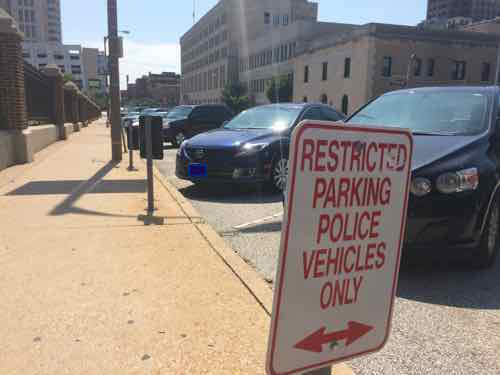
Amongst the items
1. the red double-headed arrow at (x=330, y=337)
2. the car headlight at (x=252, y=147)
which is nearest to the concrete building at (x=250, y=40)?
the car headlight at (x=252, y=147)

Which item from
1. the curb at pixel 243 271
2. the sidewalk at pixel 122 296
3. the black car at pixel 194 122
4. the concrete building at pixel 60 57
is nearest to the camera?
the sidewalk at pixel 122 296

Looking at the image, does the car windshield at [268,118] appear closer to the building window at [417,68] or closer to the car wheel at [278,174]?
the car wheel at [278,174]

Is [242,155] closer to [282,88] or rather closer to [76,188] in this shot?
[76,188]

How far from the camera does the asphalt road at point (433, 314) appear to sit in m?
2.60

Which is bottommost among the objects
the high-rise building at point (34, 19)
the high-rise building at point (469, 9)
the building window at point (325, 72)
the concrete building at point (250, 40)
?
the building window at point (325, 72)

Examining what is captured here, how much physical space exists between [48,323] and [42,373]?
0.56m

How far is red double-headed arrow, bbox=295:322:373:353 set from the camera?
1.52 m

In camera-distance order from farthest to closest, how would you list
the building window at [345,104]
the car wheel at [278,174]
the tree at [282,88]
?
the tree at [282,88] < the building window at [345,104] < the car wheel at [278,174]

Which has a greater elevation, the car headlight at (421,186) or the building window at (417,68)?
the building window at (417,68)

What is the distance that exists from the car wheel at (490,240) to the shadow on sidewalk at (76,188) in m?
4.24

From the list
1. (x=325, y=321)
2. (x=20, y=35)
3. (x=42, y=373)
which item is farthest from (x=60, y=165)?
(x=325, y=321)

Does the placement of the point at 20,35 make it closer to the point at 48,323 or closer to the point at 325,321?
the point at 48,323

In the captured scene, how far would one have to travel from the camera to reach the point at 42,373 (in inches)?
92.0

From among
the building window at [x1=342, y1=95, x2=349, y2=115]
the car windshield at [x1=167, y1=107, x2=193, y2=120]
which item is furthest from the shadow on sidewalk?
the building window at [x1=342, y1=95, x2=349, y2=115]
